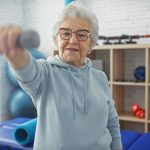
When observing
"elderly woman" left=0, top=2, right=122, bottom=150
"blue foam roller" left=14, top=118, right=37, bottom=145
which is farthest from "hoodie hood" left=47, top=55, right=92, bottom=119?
"blue foam roller" left=14, top=118, right=37, bottom=145

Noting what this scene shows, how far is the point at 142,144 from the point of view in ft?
7.48

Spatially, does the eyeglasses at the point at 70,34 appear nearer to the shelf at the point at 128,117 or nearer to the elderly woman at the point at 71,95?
the elderly woman at the point at 71,95

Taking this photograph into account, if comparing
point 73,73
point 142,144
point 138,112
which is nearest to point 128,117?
point 138,112

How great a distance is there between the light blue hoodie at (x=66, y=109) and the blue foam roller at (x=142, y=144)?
1215mm

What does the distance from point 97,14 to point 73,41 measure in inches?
116

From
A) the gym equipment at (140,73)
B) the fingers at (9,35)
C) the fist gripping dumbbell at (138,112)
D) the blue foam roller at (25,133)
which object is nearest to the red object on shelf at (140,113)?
the fist gripping dumbbell at (138,112)


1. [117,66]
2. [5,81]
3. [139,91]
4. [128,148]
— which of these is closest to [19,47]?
[128,148]

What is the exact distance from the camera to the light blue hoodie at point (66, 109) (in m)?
0.97

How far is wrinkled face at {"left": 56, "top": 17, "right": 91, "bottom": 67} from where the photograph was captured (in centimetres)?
102

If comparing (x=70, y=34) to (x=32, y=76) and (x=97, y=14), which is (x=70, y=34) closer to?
(x=32, y=76)

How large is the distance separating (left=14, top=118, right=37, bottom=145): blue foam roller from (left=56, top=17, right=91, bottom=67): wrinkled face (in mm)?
1344

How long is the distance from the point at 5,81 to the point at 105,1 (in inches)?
87.2

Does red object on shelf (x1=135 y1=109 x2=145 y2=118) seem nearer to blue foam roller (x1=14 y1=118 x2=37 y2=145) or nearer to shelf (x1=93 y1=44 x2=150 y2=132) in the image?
shelf (x1=93 y1=44 x2=150 y2=132)

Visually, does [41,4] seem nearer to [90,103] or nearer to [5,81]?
[5,81]
